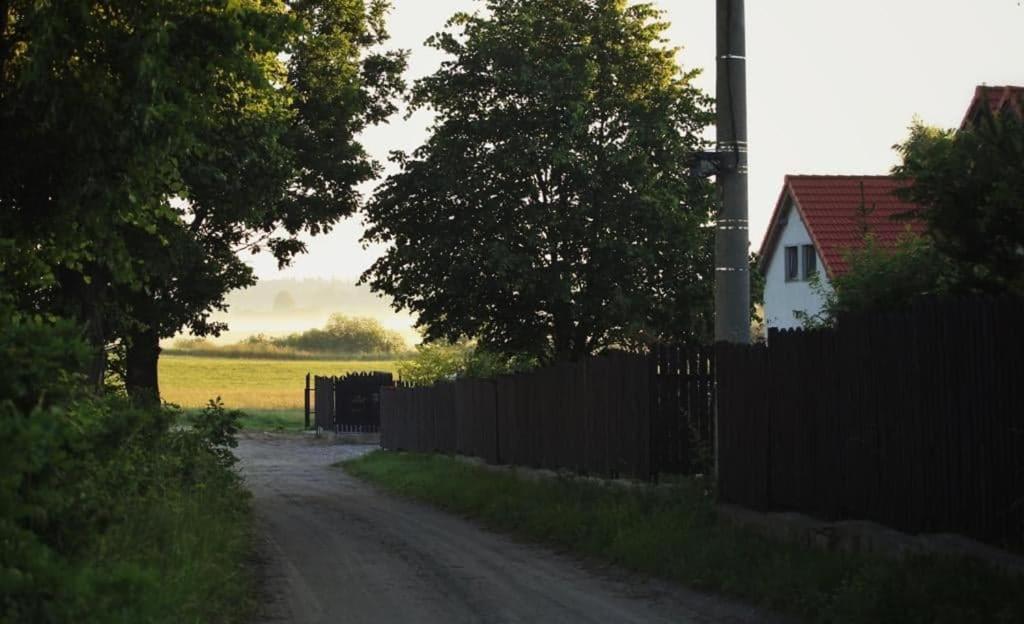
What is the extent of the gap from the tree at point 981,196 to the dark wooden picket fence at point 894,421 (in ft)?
3.30

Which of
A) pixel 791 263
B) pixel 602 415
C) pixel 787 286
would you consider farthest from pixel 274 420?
pixel 602 415

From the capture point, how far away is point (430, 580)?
13.1 meters

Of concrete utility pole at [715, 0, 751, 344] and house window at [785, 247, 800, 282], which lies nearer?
concrete utility pole at [715, 0, 751, 344]

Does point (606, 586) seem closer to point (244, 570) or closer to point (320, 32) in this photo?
point (244, 570)

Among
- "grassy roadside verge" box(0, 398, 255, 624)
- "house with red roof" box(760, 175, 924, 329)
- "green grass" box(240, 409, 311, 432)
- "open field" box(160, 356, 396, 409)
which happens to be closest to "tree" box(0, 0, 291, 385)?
"grassy roadside verge" box(0, 398, 255, 624)

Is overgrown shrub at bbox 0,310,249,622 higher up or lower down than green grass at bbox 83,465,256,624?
higher up

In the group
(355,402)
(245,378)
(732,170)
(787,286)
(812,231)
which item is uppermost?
(812,231)

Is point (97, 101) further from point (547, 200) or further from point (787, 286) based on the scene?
point (787, 286)

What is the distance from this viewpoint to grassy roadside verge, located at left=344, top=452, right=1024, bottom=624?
9.44m

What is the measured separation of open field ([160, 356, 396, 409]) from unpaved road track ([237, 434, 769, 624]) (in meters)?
57.4

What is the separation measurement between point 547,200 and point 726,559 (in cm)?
1935

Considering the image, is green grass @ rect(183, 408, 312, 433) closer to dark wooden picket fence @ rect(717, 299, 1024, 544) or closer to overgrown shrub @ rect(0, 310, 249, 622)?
dark wooden picket fence @ rect(717, 299, 1024, 544)

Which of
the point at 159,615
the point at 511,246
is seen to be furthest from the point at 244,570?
the point at 511,246

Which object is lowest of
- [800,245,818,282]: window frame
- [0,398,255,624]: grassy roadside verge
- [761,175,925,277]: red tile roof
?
[0,398,255,624]: grassy roadside verge
